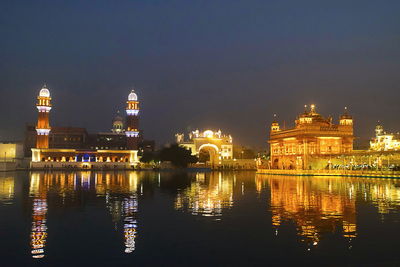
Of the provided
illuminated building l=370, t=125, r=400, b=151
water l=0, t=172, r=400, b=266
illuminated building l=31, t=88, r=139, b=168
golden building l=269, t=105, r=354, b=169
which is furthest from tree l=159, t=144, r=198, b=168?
water l=0, t=172, r=400, b=266

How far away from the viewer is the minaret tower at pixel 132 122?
118000mm

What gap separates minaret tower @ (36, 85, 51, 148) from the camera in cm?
11181

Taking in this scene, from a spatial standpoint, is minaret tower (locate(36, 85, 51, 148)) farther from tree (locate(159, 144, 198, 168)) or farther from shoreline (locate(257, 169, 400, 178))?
shoreline (locate(257, 169, 400, 178))

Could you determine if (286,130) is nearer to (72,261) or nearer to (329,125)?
(329,125)

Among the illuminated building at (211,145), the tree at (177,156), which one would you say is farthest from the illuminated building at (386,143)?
the tree at (177,156)

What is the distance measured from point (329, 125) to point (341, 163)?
824cm

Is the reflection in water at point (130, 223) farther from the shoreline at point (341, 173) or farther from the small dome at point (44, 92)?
the small dome at point (44, 92)

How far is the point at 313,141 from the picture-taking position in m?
77.4

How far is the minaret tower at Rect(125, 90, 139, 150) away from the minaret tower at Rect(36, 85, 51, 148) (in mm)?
20403

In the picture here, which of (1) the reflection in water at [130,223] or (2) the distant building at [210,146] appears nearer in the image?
(1) the reflection in water at [130,223]

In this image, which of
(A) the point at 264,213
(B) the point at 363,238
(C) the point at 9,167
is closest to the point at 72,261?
(B) the point at 363,238

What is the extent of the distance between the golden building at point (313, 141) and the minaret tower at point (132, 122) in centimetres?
4593

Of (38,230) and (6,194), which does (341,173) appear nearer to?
(6,194)

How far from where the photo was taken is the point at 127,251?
1203 cm
